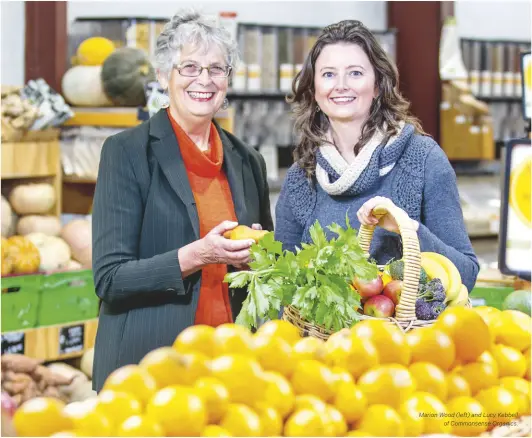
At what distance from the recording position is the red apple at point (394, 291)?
1.82 meters

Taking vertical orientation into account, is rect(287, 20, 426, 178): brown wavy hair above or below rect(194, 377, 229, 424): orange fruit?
above

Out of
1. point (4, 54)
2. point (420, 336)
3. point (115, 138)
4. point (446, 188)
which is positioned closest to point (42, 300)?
point (4, 54)

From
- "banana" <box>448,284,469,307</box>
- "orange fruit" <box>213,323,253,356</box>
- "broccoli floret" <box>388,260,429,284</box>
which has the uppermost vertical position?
"broccoli floret" <box>388,260,429,284</box>

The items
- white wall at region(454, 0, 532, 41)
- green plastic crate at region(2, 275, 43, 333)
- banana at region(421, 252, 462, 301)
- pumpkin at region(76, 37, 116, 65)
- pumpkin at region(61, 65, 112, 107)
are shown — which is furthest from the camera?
white wall at region(454, 0, 532, 41)

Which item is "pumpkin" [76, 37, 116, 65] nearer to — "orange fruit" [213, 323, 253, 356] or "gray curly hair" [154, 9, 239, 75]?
"gray curly hair" [154, 9, 239, 75]

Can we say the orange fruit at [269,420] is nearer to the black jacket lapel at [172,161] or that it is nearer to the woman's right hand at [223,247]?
the woman's right hand at [223,247]

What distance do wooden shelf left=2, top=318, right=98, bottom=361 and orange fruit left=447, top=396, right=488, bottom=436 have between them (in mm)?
3029

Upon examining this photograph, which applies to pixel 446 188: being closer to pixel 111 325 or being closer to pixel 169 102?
pixel 169 102

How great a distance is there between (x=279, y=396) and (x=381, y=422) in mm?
170

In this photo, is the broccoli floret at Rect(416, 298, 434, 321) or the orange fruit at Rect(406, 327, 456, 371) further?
the broccoli floret at Rect(416, 298, 434, 321)

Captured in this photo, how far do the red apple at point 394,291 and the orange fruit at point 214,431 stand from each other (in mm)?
670

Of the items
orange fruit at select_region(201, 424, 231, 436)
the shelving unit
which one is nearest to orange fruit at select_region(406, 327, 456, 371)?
orange fruit at select_region(201, 424, 231, 436)

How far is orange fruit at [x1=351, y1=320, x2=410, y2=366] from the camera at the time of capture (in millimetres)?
1483

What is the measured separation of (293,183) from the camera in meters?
2.41
